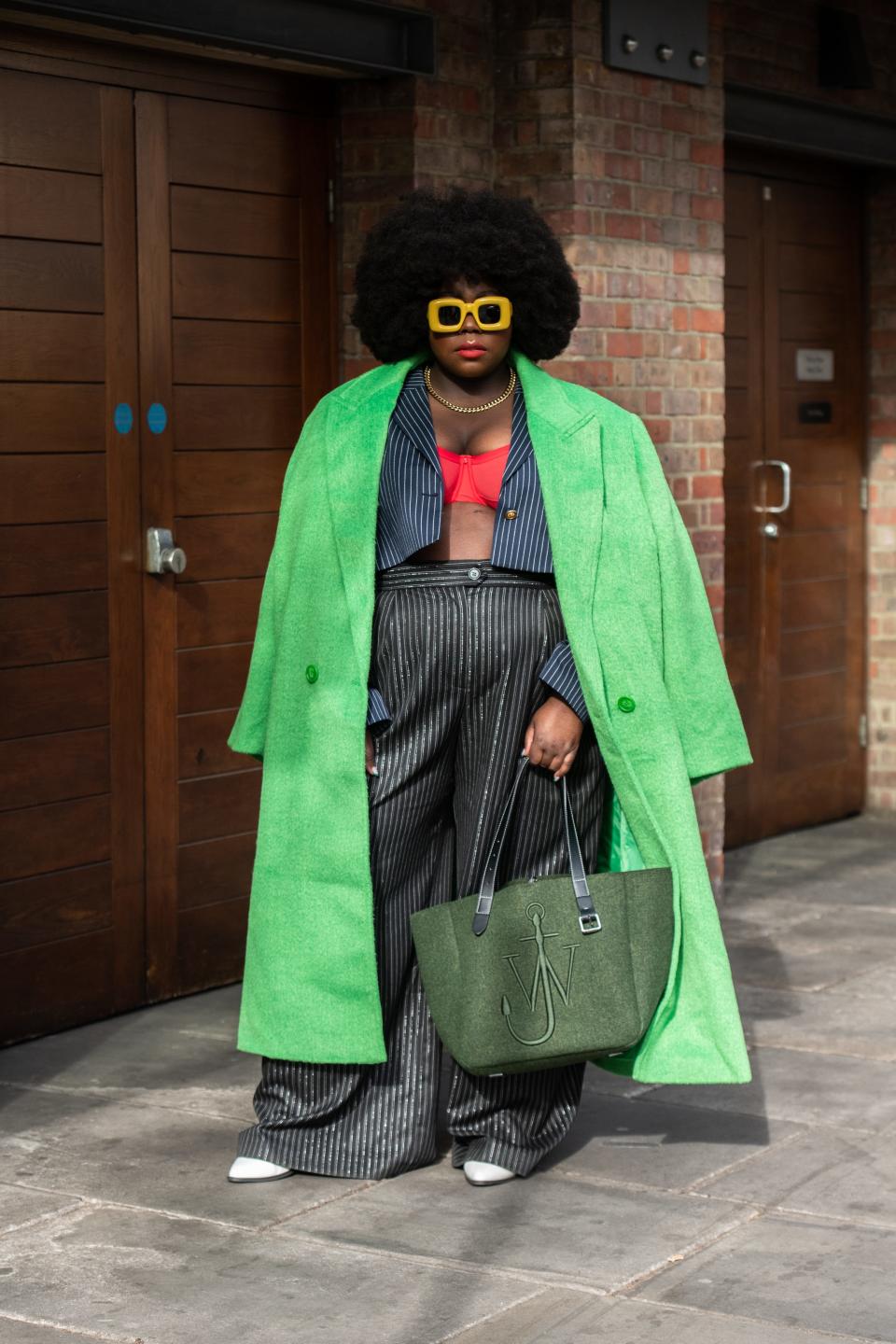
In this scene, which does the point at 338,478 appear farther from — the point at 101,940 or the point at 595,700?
the point at 101,940

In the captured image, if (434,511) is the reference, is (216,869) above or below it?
below

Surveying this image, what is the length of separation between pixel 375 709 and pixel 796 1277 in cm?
134

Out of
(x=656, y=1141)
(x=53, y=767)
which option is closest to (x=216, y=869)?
(x=53, y=767)

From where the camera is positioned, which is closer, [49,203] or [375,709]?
[375,709]

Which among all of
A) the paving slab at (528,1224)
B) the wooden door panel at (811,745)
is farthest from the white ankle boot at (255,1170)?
the wooden door panel at (811,745)

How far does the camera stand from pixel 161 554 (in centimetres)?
569

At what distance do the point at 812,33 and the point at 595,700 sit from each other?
463cm

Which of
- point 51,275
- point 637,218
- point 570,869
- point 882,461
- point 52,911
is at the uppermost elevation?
point 637,218

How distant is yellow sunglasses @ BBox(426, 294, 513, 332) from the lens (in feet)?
14.1

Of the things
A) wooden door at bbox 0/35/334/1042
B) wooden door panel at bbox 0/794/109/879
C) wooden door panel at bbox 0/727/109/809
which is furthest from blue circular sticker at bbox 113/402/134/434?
wooden door panel at bbox 0/794/109/879

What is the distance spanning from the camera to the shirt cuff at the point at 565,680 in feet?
14.2

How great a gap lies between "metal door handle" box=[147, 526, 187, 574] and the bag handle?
1.63 m

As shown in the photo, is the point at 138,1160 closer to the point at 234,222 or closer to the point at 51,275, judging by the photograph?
the point at 51,275

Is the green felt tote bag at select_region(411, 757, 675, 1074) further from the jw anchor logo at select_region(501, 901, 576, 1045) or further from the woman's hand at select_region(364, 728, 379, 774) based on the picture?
the woman's hand at select_region(364, 728, 379, 774)
